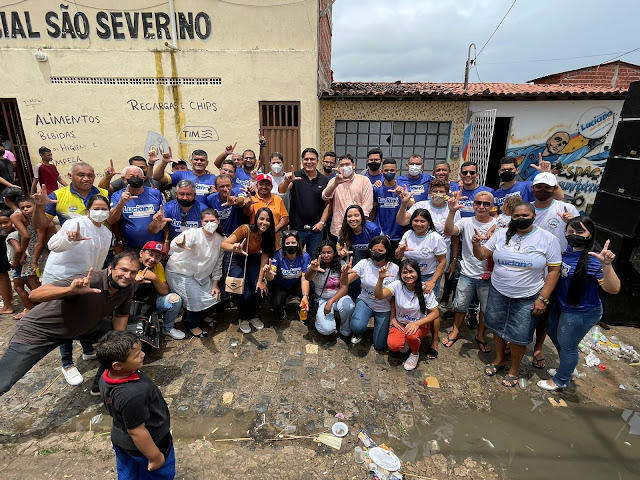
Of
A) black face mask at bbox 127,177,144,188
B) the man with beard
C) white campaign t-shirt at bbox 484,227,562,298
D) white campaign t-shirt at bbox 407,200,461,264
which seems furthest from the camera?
white campaign t-shirt at bbox 407,200,461,264

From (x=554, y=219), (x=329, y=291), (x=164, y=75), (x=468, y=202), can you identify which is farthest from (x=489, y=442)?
(x=164, y=75)

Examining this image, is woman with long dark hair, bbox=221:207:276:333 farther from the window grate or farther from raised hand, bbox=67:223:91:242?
the window grate

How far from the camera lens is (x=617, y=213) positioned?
4488 millimetres

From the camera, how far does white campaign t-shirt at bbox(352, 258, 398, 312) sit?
12.7 ft

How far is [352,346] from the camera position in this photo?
4.07m

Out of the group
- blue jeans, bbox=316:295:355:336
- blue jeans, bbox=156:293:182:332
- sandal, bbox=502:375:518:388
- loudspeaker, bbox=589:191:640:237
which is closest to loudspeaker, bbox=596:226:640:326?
loudspeaker, bbox=589:191:640:237

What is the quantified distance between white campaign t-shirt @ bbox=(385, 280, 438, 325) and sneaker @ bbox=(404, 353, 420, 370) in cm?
37

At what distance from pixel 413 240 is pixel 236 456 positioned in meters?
2.81

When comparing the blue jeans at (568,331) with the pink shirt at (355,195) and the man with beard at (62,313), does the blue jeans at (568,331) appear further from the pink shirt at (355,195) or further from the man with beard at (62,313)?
the man with beard at (62,313)

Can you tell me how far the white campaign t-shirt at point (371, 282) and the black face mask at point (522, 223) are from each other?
1.30 metres

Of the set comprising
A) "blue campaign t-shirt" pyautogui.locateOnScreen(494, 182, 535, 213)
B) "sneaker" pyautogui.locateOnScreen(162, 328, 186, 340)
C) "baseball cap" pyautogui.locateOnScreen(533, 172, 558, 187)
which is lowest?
"sneaker" pyautogui.locateOnScreen(162, 328, 186, 340)

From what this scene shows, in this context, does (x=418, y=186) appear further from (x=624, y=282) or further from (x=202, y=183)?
(x=202, y=183)

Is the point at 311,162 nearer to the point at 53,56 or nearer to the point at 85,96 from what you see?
the point at 85,96

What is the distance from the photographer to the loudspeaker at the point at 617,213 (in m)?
4.26
